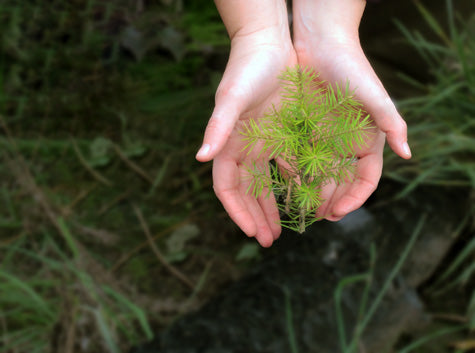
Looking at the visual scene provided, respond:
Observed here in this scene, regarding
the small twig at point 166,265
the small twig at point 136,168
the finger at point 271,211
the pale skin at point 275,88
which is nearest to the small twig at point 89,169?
the small twig at point 136,168

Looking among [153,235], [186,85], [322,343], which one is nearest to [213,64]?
[186,85]

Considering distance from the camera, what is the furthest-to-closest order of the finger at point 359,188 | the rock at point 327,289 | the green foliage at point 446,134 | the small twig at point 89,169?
1. the small twig at point 89,169
2. the green foliage at point 446,134
3. the rock at point 327,289
4. the finger at point 359,188

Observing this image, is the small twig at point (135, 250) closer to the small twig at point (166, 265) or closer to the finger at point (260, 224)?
the small twig at point (166, 265)

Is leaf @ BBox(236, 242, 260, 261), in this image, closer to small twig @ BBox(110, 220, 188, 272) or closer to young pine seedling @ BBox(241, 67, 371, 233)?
small twig @ BBox(110, 220, 188, 272)

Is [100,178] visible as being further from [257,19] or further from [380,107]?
[380,107]

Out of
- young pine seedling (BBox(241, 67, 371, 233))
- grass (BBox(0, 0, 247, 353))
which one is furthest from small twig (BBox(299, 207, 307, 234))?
grass (BBox(0, 0, 247, 353))

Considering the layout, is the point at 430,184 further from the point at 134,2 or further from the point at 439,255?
the point at 134,2
